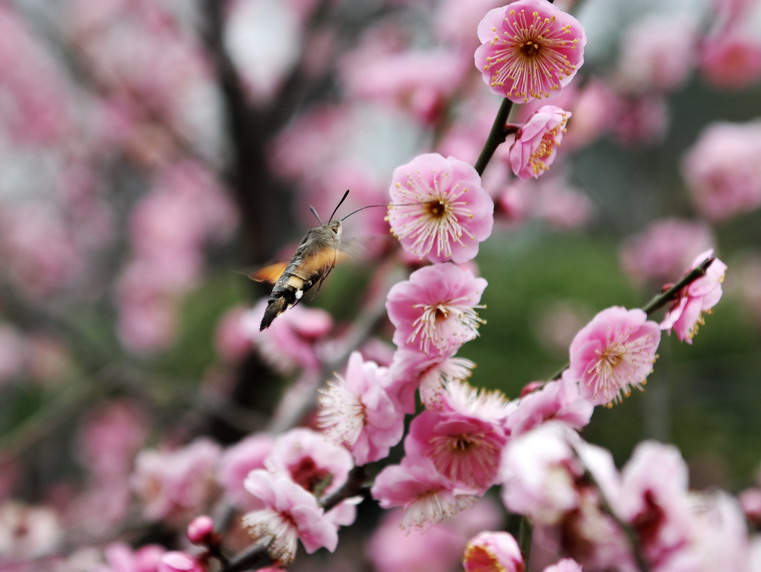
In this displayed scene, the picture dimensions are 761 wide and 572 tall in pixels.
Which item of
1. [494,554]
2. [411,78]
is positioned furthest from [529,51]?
[411,78]

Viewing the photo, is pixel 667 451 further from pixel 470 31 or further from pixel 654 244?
pixel 654 244

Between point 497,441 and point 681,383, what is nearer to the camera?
point 497,441

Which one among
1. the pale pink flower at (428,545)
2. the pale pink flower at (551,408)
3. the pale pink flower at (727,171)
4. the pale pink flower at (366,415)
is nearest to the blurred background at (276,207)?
the pale pink flower at (727,171)

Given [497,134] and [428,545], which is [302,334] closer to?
[497,134]

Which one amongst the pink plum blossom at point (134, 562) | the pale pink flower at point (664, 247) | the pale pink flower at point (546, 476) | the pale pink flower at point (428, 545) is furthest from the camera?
the pale pink flower at point (428, 545)

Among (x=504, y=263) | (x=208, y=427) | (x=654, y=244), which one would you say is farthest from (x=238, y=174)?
(x=504, y=263)

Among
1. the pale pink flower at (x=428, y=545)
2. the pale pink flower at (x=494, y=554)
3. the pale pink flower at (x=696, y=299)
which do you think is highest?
the pale pink flower at (x=428, y=545)

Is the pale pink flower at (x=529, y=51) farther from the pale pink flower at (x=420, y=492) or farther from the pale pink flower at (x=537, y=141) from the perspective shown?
the pale pink flower at (x=420, y=492)

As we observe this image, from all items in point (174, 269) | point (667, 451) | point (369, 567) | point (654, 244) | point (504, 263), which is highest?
point (504, 263)
